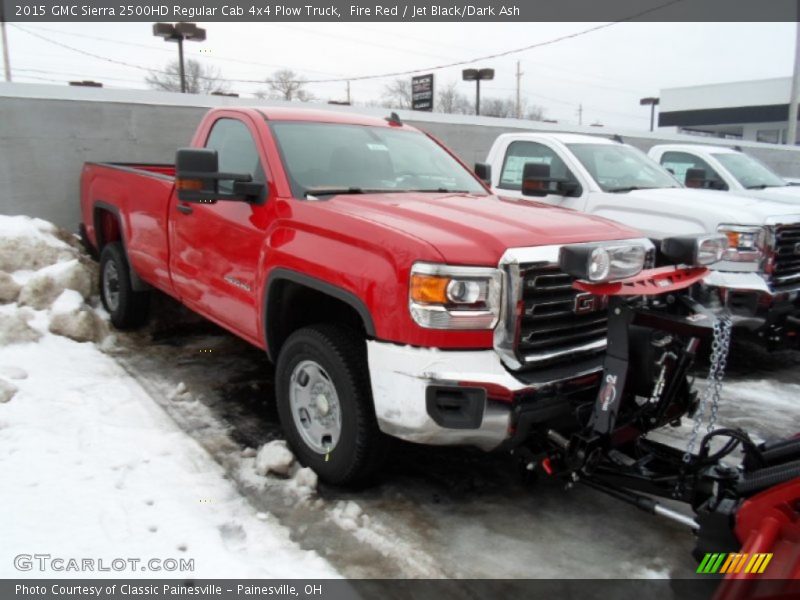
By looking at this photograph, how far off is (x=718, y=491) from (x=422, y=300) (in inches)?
56.4

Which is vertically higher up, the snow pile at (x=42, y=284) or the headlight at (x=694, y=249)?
the headlight at (x=694, y=249)

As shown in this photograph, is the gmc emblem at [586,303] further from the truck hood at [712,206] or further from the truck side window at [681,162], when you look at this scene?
the truck side window at [681,162]

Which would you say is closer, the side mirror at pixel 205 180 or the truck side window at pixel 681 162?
the side mirror at pixel 205 180

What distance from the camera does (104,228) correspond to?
22.3 ft

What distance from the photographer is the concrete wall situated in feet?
Result: 25.6

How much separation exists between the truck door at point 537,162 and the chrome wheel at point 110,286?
414 cm

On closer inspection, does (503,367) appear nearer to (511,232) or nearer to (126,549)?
(511,232)

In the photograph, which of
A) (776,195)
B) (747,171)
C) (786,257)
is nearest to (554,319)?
(786,257)

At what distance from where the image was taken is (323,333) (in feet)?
11.6

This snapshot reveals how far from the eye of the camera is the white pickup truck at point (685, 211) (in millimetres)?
5711

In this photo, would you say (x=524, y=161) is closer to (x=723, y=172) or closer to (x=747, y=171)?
(x=723, y=172)

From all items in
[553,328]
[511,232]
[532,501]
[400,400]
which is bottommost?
[532,501]

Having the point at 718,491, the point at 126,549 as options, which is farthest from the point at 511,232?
the point at 126,549

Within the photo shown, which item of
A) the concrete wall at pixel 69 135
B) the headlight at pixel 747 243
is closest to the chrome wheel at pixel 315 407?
the headlight at pixel 747 243
